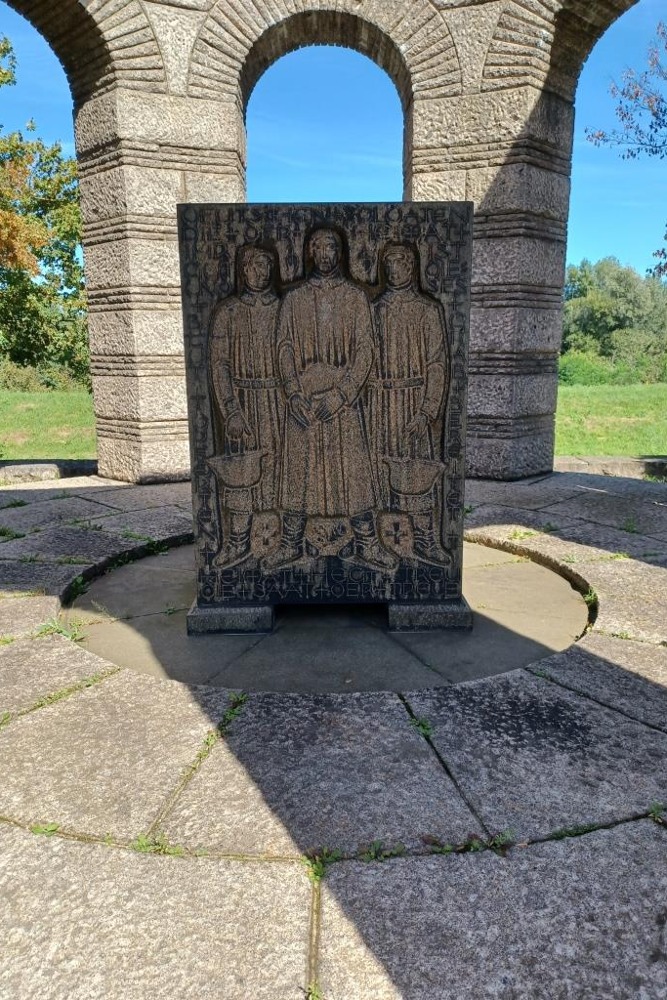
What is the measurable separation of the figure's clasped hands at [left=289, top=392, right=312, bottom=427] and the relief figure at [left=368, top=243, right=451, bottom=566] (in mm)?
277

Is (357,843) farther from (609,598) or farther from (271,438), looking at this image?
(609,598)

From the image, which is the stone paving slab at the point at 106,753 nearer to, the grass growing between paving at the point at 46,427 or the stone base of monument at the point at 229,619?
the stone base of monument at the point at 229,619

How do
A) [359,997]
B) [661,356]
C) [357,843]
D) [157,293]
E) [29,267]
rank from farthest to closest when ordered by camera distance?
1. [661,356]
2. [29,267]
3. [157,293]
4. [357,843]
5. [359,997]

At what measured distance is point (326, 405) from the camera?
2.96 m

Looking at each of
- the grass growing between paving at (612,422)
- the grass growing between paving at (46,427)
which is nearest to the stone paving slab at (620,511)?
the grass growing between paving at (612,422)

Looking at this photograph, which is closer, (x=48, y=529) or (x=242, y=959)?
(x=242, y=959)

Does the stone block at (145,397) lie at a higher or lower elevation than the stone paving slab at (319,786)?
higher

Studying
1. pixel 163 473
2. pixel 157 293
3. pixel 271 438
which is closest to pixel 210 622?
pixel 271 438

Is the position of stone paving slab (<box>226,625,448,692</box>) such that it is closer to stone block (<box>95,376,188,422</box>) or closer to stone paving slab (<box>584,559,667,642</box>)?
stone paving slab (<box>584,559,667,642</box>)

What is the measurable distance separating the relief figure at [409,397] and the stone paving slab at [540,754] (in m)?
0.88

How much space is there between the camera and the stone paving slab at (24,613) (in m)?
3.03

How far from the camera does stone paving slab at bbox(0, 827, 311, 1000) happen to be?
4.34 feet

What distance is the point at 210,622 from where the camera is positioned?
3.09 metres

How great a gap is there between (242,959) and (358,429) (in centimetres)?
207
